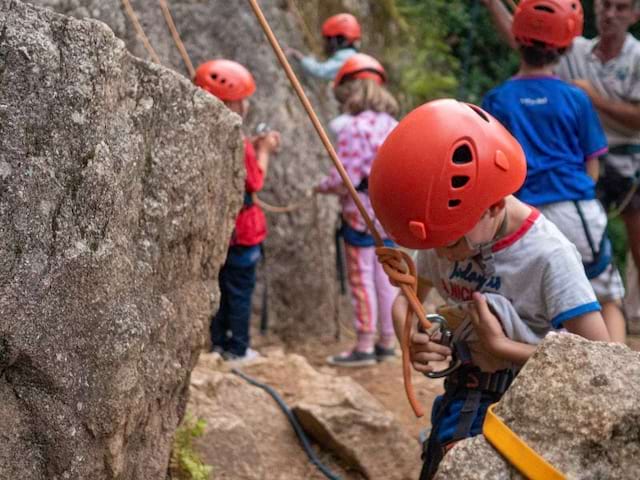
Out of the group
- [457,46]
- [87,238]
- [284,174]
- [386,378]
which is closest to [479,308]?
[87,238]

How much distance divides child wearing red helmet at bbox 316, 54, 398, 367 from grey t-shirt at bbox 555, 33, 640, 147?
4.52 feet

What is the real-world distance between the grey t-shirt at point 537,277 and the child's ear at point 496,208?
0.10 metres

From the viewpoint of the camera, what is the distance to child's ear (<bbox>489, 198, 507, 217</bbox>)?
2.49 metres

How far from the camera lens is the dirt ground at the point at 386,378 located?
5021 mm

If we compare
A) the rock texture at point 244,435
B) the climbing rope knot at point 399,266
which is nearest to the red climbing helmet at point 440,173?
the climbing rope knot at point 399,266

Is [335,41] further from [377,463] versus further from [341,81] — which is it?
[377,463]

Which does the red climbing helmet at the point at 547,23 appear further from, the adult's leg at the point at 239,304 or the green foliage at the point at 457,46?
the green foliage at the point at 457,46

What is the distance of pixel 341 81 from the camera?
610 centimetres

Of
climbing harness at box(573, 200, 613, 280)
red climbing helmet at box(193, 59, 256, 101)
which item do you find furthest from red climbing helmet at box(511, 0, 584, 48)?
red climbing helmet at box(193, 59, 256, 101)

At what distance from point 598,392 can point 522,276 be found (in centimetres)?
79

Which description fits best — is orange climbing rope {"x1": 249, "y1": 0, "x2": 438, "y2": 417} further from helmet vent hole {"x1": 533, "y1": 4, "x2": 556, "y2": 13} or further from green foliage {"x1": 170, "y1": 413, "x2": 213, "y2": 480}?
helmet vent hole {"x1": 533, "y1": 4, "x2": 556, "y2": 13}

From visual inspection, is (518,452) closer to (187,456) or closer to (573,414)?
(573,414)

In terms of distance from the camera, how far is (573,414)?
1795 millimetres

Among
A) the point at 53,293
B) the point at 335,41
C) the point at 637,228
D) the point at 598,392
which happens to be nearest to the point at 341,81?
the point at 335,41
